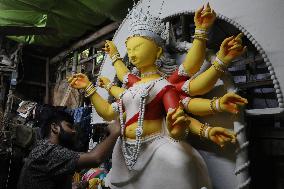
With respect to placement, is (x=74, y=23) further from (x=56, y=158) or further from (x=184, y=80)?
(x=184, y=80)

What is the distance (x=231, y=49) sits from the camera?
1287 mm

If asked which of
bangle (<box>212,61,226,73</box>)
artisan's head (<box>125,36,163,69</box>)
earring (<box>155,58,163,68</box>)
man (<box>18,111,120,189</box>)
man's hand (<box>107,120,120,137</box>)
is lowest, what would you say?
man (<box>18,111,120,189</box>)

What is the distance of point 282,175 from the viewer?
1.50m

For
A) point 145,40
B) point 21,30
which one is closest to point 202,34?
point 145,40

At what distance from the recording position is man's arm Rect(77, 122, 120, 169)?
156 cm

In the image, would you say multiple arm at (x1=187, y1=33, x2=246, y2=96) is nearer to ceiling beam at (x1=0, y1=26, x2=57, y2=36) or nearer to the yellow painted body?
the yellow painted body

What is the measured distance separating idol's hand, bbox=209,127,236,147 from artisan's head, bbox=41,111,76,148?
1116mm

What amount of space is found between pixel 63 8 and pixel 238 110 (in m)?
2.63

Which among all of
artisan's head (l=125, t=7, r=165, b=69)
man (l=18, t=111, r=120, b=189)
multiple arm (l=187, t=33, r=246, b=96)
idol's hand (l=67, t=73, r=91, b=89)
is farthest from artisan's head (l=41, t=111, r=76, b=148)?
multiple arm (l=187, t=33, r=246, b=96)

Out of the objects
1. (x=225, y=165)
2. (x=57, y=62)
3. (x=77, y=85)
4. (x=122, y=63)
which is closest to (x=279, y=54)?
(x=225, y=165)

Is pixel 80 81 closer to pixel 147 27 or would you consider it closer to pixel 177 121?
pixel 147 27

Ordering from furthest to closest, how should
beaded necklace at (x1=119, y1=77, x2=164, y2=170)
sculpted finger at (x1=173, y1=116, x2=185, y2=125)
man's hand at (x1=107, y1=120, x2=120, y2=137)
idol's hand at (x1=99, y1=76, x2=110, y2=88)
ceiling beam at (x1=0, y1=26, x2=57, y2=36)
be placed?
ceiling beam at (x1=0, y1=26, x2=57, y2=36) < idol's hand at (x1=99, y1=76, x2=110, y2=88) < man's hand at (x1=107, y1=120, x2=120, y2=137) < beaded necklace at (x1=119, y1=77, x2=164, y2=170) < sculpted finger at (x1=173, y1=116, x2=185, y2=125)

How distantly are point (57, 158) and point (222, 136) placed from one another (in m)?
1.02

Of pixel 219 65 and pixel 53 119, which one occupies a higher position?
pixel 219 65
